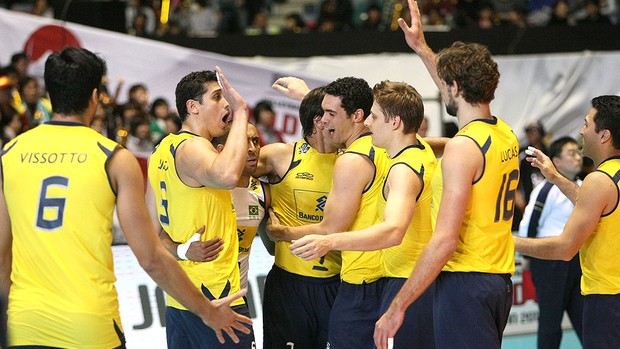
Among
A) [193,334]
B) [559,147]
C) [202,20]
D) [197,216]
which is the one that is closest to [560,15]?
[202,20]

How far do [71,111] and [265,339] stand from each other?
263 cm

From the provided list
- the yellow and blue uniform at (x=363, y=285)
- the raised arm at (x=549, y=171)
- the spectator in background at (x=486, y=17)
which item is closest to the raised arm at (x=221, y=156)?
the yellow and blue uniform at (x=363, y=285)

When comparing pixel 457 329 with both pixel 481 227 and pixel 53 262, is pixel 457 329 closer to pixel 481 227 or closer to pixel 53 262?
pixel 481 227

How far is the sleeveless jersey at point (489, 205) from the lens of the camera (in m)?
4.94

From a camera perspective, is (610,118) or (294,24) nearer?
(610,118)

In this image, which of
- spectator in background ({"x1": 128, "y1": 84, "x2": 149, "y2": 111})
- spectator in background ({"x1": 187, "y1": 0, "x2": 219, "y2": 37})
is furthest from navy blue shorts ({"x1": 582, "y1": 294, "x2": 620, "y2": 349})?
spectator in background ({"x1": 187, "y1": 0, "x2": 219, "y2": 37})

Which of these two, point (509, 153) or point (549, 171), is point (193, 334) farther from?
point (549, 171)

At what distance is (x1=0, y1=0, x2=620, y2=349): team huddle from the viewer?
13.8 ft

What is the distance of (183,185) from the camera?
539 cm

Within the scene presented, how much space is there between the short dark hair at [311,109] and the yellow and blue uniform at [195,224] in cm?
90

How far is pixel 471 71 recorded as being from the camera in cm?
500

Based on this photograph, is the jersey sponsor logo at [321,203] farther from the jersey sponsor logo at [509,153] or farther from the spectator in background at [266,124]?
the spectator in background at [266,124]

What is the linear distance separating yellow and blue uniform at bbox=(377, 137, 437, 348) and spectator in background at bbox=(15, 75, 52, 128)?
679cm

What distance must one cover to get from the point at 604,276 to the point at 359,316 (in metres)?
1.47
